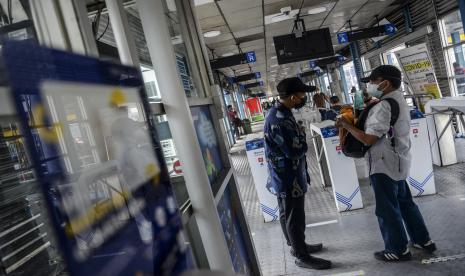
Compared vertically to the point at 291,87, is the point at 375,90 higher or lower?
lower

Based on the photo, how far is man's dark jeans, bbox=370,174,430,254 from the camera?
2.73 m

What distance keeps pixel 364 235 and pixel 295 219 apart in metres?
0.97

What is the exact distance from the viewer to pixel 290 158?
2.88m

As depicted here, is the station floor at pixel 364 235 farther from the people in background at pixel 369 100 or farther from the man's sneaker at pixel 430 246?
the people in background at pixel 369 100

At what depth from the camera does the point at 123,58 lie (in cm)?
97

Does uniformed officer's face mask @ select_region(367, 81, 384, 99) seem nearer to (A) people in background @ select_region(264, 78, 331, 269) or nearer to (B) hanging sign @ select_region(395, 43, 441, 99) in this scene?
(A) people in background @ select_region(264, 78, 331, 269)

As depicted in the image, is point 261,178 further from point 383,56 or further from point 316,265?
point 383,56

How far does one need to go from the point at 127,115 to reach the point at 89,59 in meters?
0.12

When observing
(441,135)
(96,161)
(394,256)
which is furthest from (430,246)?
(96,161)

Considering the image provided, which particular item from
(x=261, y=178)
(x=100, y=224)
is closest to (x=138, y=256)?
(x=100, y=224)

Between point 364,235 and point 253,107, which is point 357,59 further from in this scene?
point 253,107

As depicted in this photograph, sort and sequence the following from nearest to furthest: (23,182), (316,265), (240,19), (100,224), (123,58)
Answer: (100,224) < (123,58) < (23,182) < (316,265) < (240,19)

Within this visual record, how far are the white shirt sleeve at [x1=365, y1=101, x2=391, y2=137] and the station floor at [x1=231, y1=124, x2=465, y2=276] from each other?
116cm

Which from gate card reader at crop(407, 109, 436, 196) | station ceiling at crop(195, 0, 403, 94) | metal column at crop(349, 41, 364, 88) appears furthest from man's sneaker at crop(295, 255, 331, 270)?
metal column at crop(349, 41, 364, 88)
